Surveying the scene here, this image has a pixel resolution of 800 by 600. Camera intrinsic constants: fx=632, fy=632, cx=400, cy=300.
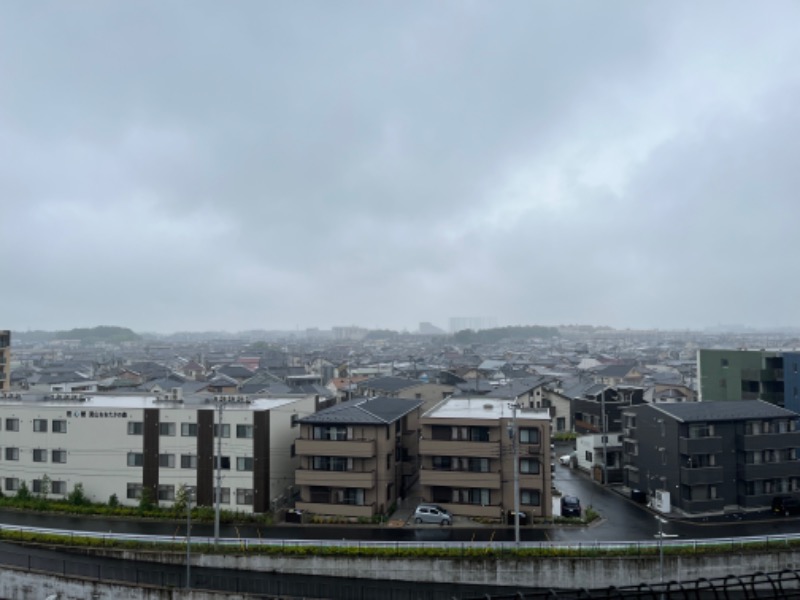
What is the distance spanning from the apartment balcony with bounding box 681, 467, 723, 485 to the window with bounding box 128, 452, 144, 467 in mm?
24963

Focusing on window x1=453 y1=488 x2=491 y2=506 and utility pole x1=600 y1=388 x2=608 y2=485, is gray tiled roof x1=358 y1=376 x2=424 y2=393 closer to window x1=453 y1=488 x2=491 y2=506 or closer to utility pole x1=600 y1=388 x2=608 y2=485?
utility pole x1=600 y1=388 x2=608 y2=485

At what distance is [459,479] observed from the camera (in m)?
27.7

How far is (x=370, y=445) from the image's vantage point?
27.6 m

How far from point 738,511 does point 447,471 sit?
44.7 ft

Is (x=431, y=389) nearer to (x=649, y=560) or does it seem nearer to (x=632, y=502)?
(x=632, y=502)

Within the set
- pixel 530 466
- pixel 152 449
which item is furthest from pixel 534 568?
pixel 152 449

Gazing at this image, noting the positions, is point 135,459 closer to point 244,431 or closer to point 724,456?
point 244,431

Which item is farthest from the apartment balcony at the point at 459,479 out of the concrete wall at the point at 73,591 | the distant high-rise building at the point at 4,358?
the distant high-rise building at the point at 4,358

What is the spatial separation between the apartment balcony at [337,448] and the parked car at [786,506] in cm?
1861

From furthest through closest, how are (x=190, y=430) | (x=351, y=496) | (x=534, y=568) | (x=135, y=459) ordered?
(x=135, y=459) → (x=190, y=430) → (x=351, y=496) → (x=534, y=568)

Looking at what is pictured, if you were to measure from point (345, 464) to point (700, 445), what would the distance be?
635 inches

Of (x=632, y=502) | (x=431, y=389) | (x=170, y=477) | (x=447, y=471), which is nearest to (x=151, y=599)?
(x=170, y=477)

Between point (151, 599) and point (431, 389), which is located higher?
point (431, 389)

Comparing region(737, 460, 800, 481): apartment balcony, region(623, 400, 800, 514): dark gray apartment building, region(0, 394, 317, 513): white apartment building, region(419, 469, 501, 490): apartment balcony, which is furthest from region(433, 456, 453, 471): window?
region(737, 460, 800, 481): apartment balcony
